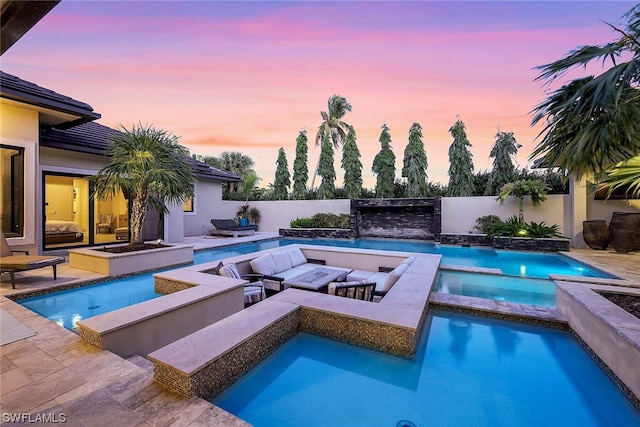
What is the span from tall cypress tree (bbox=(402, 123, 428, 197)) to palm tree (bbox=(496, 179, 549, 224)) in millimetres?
7489

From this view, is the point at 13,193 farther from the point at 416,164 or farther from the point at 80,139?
the point at 416,164

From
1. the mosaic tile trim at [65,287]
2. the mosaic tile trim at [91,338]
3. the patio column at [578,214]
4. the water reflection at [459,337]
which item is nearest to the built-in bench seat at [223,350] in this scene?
the mosaic tile trim at [91,338]

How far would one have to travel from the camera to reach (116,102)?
1086 centimetres

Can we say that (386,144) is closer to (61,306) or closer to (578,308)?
(578,308)

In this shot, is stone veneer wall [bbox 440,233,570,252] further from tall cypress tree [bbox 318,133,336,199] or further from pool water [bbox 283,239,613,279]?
tall cypress tree [bbox 318,133,336,199]

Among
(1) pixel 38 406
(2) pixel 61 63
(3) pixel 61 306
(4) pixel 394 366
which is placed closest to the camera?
(1) pixel 38 406

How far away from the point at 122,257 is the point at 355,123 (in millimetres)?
19593

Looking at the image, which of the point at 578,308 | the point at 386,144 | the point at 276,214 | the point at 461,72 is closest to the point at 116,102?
the point at 276,214

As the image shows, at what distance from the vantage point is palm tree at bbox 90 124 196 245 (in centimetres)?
714

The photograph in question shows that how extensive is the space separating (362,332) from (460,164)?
791 inches

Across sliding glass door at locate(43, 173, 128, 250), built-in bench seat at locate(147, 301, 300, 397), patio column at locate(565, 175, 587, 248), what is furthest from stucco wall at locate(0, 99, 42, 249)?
patio column at locate(565, 175, 587, 248)

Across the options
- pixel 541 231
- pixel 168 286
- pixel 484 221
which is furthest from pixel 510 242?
pixel 168 286

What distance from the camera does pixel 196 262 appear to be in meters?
9.30

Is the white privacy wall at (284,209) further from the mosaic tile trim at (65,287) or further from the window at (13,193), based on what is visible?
the mosaic tile trim at (65,287)
